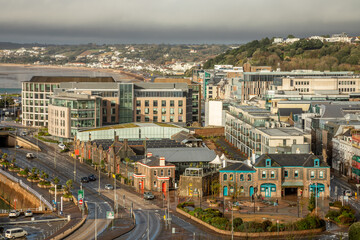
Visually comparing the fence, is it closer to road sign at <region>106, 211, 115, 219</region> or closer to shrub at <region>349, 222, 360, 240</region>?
road sign at <region>106, 211, 115, 219</region>

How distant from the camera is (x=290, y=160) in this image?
8350cm

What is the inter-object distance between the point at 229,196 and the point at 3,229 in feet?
82.8

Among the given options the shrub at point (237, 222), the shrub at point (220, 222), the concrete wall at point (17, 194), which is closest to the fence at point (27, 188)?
the concrete wall at point (17, 194)

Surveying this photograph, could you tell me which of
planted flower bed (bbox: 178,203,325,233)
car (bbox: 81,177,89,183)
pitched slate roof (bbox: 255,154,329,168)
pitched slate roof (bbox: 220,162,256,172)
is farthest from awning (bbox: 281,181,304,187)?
car (bbox: 81,177,89,183)

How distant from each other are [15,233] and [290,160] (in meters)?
33.4

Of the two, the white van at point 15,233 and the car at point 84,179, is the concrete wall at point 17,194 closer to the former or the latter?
the car at point 84,179

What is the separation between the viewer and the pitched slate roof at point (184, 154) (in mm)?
91250

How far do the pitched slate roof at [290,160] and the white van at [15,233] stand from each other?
92.6 ft

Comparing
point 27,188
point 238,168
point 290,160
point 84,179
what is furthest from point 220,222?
point 27,188

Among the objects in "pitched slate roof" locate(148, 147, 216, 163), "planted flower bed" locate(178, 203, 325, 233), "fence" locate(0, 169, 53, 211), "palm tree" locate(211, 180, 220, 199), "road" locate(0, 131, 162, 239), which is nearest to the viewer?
"planted flower bed" locate(178, 203, 325, 233)

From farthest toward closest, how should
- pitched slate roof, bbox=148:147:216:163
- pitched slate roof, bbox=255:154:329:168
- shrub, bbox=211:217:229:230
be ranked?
1. pitched slate roof, bbox=148:147:216:163
2. pitched slate roof, bbox=255:154:329:168
3. shrub, bbox=211:217:229:230

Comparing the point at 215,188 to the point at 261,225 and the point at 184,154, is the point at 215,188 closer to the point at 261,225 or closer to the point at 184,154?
A: the point at 184,154

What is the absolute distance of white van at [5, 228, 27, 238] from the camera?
6438 cm

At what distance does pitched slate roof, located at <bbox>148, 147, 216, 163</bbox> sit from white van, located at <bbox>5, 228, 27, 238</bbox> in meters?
28.4
